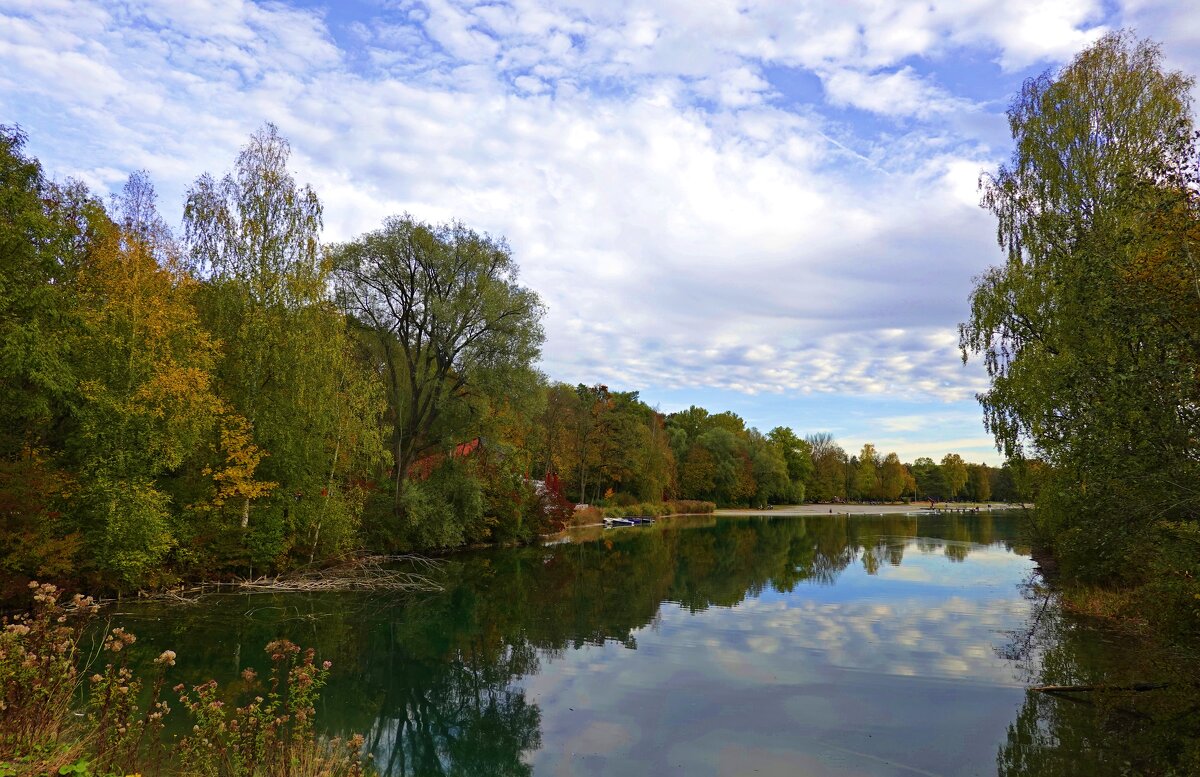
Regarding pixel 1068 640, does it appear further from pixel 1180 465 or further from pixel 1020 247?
pixel 1020 247

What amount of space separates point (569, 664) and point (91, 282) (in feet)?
53.9

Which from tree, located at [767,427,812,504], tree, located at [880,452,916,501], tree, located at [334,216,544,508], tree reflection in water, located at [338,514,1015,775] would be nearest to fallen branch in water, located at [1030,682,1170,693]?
tree reflection in water, located at [338,514,1015,775]

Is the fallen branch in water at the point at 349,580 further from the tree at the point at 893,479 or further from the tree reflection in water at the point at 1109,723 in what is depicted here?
the tree at the point at 893,479

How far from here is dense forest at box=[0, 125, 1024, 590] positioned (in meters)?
16.5


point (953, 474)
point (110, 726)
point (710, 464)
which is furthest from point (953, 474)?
point (110, 726)

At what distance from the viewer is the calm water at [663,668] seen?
940 cm

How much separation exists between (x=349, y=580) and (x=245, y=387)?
711cm

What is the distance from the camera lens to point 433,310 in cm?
2983

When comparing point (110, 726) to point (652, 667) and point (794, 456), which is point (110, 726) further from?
point (794, 456)

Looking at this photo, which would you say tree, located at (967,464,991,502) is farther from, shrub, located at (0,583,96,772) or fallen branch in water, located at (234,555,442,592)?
shrub, located at (0,583,96,772)

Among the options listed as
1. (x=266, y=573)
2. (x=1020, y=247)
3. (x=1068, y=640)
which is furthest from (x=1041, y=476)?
(x=266, y=573)

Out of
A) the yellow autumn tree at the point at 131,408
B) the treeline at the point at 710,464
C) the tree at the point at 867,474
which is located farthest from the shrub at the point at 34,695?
the tree at the point at 867,474

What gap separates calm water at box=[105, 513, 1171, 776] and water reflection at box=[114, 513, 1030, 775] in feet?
0.18

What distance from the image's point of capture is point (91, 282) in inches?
741
